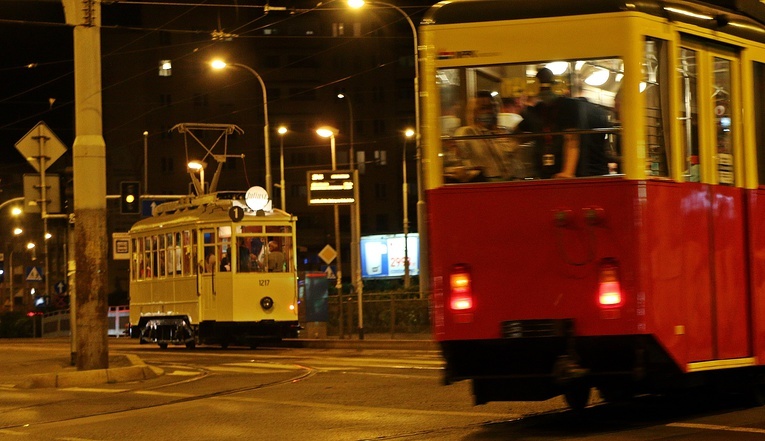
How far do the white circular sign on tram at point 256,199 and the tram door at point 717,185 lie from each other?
59.3 feet

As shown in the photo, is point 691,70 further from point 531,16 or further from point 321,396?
point 321,396

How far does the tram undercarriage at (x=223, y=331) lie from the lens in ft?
89.4

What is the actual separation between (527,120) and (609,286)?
1261 mm

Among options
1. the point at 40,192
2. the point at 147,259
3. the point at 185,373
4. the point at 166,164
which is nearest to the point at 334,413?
the point at 185,373

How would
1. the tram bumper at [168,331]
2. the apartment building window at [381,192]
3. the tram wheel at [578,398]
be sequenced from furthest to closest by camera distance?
the apartment building window at [381,192], the tram bumper at [168,331], the tram wheel at [578,398]

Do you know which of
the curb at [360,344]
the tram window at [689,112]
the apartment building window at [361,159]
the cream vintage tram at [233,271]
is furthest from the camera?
the apartment building window at [361,159]

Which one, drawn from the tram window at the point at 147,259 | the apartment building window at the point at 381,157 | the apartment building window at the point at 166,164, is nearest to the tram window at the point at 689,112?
the tram window at the point at 147,259

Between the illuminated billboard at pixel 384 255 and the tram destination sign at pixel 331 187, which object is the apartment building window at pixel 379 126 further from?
the tram destination sign at pixel 331 187

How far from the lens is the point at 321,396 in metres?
13.2

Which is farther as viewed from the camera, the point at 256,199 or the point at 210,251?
the point at 210,251

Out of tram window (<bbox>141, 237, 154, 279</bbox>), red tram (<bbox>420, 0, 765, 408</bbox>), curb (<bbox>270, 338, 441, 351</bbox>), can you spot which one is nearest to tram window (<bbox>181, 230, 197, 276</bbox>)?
tram window (<bbox>141, 237, 154, 279</bbox>)

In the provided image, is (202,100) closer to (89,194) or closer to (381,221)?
(381,221)

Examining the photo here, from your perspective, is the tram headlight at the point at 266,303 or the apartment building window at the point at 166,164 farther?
the apartment building window at the point at 166,164

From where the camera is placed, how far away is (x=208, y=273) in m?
27.3
